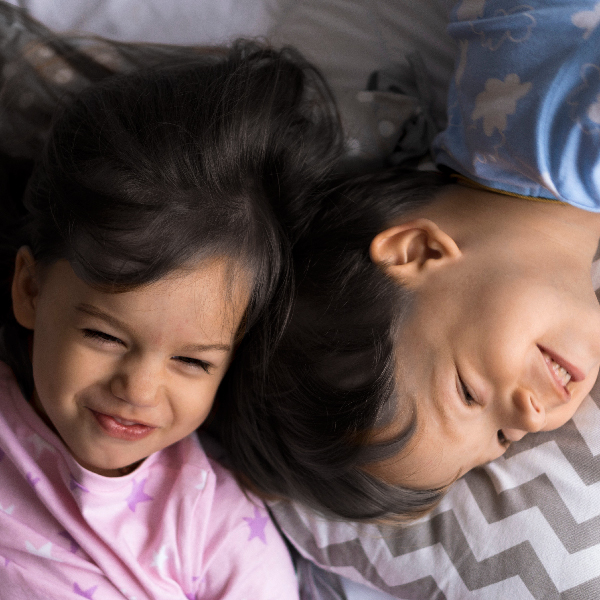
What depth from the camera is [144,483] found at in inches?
43.1

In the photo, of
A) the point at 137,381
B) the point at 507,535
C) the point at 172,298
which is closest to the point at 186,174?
the point at 172,298

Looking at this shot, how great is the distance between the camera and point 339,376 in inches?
36.0

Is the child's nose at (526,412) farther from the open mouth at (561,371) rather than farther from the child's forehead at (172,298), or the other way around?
the child's forehead at (172,298)

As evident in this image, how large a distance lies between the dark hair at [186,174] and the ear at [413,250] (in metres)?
0.15

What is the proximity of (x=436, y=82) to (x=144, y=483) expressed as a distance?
91cm

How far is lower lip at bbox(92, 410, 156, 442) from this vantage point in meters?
0.94

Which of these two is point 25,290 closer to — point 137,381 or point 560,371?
point 137,381

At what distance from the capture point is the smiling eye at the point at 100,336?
88 cm

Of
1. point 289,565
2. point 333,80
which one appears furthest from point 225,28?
point 289,565

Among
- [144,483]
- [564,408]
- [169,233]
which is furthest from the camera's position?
[144,483]

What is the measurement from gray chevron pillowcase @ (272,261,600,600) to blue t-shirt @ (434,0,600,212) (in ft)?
0.74

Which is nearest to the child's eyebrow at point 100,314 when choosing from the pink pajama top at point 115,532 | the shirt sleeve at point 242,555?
the pink pajama top at point 115,532

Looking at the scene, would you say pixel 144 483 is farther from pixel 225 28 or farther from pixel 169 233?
pixel 225 28

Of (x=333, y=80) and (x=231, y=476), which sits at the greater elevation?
(x=333, y=80)
